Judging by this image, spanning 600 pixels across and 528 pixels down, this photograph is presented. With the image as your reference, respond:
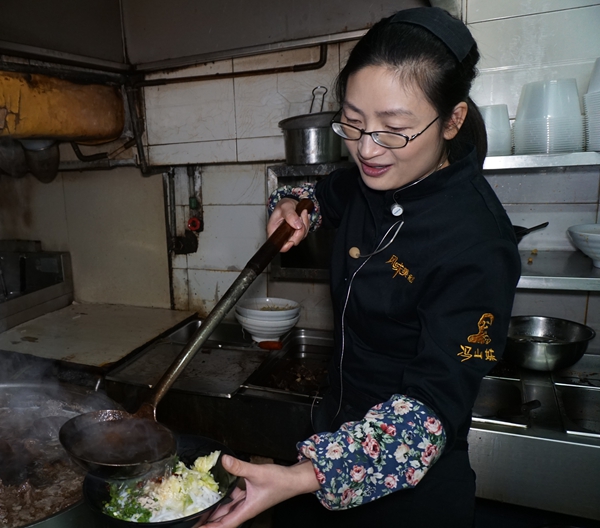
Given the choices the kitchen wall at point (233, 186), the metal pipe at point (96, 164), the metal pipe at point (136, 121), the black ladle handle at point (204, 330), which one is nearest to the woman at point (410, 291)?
the black ladle handle at point (204, 330)

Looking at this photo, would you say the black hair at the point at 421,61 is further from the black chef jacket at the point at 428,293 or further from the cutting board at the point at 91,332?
the cutting board at the point at 91,332

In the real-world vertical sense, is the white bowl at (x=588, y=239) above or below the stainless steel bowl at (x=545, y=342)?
above

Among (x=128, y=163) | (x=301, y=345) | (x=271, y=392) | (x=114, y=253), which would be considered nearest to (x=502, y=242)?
(x=271, y=392)

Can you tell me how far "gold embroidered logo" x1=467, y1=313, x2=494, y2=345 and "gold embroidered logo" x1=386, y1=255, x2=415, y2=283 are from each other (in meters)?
0.20

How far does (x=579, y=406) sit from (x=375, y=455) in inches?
56.1

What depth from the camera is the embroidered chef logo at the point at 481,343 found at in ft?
2.88

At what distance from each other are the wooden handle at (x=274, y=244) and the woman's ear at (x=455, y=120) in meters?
0.57

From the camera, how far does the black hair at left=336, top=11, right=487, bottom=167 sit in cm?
89

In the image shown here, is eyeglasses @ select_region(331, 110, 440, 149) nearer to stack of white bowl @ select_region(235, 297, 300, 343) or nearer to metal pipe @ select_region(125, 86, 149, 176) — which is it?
stack of white bowl @ select_region(235, 297, 300, 343)

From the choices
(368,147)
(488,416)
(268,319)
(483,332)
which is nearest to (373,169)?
(368,147)

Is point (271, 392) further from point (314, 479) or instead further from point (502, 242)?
point (502, 242)

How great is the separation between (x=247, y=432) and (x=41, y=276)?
6.73 ft

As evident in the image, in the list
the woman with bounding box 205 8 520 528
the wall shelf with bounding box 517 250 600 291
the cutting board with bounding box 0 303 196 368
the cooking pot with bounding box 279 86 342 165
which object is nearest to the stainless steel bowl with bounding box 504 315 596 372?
the wall shelf with bounding box 517 250 600 291

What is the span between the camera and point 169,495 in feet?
3.55
